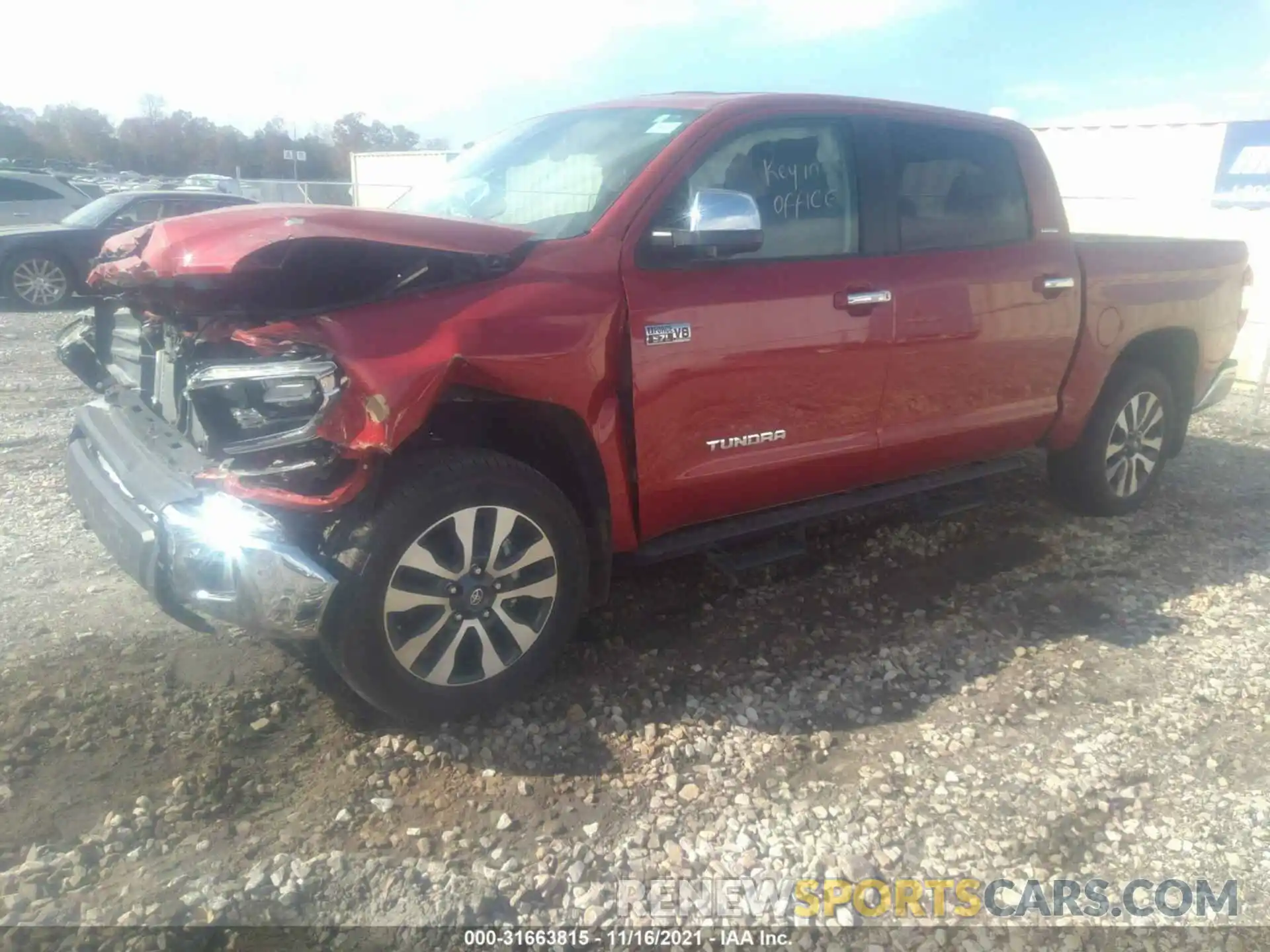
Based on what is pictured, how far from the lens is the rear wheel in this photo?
11.2 metres

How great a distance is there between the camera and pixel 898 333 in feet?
12.5

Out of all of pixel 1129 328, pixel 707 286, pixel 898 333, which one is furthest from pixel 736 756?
pixel 1129 328

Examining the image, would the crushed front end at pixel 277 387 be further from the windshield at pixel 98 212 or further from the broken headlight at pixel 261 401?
the windshield at pixel 98 212

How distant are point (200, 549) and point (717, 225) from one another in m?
1.82

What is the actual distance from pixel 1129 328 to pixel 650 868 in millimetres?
3749

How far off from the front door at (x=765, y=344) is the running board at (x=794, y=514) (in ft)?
0.18

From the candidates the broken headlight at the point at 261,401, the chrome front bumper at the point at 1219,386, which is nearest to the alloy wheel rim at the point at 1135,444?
the chrome front bumper at the point at 1219,386

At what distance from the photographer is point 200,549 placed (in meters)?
2.64

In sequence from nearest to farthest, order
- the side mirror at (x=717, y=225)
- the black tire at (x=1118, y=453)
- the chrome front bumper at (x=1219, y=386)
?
the side mirror at (x=717, y=225), the black tire at (x=1118, y=453), the chrome front bumper at (x=1219, y=386)

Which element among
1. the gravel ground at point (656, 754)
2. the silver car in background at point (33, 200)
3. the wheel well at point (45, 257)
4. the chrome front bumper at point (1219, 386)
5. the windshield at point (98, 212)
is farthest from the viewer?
the silver car in background at point (33, 200)

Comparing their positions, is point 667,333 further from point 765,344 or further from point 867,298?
point 867,298

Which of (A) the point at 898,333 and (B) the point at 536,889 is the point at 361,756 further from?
(A) the point at 898,333

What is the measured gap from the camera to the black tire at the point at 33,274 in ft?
36.5

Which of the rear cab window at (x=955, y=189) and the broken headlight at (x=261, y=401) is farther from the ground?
the rear cab window at (x=955, y=189)
